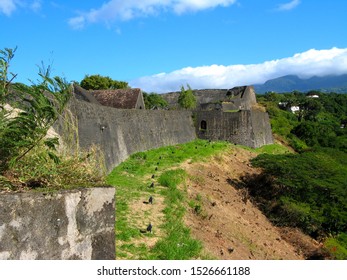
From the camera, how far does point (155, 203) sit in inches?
422

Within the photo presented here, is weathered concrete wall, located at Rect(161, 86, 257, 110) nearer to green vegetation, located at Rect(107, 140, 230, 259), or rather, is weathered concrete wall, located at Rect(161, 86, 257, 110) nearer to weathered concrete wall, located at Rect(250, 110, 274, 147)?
weathered concrete wall, located at Rect(250, 110, 274, 147)

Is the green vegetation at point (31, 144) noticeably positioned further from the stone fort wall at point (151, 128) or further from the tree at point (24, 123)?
the stone fort wall at point (151, 128)

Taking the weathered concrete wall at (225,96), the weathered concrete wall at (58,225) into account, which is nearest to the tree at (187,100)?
the weathered concrete wall at (225,96)

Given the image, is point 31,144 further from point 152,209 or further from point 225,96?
point 225,96

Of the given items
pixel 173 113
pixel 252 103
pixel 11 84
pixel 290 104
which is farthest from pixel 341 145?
pixel 11 84

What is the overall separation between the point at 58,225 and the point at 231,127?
2747 cm

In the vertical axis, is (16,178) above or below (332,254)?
above

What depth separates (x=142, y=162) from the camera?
17.3 m

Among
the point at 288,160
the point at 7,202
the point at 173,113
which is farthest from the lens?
the point at 173,113

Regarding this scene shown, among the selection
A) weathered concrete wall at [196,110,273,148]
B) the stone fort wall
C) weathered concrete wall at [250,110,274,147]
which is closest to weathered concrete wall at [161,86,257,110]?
weathered concrete wall at [250,110,274,147]

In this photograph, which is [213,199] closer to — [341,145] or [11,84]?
[11,84]

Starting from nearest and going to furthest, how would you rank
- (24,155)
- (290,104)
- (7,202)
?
(7,202)
(24,155)
(290,104)

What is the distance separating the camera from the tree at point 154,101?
47.9 m

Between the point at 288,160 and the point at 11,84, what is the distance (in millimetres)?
17581
